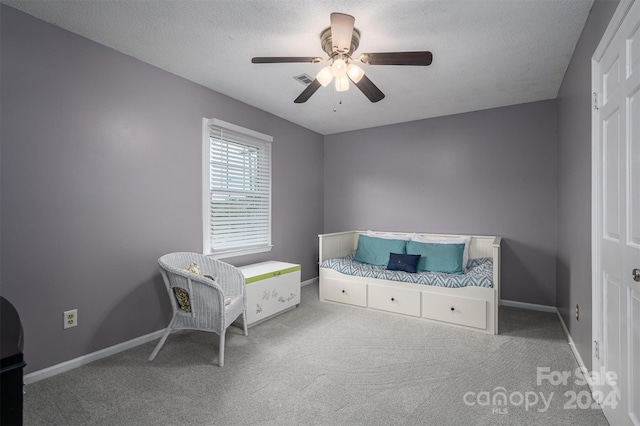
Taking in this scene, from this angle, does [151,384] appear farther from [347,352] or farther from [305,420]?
[347,352]

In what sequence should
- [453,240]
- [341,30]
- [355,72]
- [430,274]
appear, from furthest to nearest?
[453,240] < [430,274] < [355,72] < [341,30]

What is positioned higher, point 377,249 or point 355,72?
point 355,72

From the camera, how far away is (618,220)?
146cm

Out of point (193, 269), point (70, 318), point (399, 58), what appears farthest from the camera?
point (193, 269)

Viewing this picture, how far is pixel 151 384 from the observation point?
195 cm

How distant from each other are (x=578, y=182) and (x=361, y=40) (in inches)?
75.7

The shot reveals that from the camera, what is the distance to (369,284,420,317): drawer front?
314 centimetres

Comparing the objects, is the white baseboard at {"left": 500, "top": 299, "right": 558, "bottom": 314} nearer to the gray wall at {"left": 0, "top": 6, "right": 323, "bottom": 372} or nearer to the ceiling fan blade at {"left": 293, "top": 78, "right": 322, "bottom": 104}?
the ceiling fan blade at {"left": 293, "top": 78, "right": 322, "bottom": 104}

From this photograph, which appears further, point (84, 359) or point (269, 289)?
point (269, 289)

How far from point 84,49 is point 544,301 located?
16.4 ft

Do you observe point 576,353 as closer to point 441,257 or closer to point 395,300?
point 441,257

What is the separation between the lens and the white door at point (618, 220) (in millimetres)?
1300

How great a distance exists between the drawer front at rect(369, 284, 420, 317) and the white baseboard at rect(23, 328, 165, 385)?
217 cm

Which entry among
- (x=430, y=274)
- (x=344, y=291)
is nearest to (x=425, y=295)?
(x=430, y=274)
